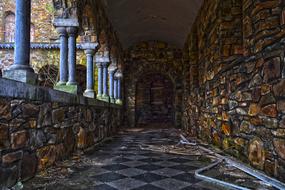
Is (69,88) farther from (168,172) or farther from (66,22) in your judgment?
(168,172)

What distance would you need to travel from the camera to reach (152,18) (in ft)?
24.0

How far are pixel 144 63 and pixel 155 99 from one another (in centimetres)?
249

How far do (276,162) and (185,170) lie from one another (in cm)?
82

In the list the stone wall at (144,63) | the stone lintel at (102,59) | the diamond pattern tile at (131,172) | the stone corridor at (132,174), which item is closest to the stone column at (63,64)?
the stone corridor at (132,174)

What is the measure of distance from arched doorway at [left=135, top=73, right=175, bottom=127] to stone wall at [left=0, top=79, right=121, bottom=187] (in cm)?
803

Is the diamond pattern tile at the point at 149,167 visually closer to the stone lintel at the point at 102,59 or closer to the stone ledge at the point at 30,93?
the stone ledge at the point at 30,93

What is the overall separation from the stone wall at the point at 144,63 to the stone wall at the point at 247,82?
190 inches

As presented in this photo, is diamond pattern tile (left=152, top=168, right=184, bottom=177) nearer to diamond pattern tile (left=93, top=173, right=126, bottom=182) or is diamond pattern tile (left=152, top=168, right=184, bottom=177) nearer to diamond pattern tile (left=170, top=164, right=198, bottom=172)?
diamond pattern tile (left=170, top=164, right=198, bottom=172)

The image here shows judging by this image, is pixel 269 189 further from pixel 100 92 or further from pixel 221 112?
pixel 100 92

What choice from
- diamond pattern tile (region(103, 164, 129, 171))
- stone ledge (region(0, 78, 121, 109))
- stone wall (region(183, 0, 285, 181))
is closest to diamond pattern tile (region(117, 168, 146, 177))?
diamond pattern tile (region(103, 164, 129, 171))

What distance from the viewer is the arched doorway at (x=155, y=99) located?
37.7ft

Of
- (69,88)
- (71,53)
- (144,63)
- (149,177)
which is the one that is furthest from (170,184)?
Answer: (144,63)

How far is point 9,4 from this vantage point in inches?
428

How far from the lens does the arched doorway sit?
37.7ft
